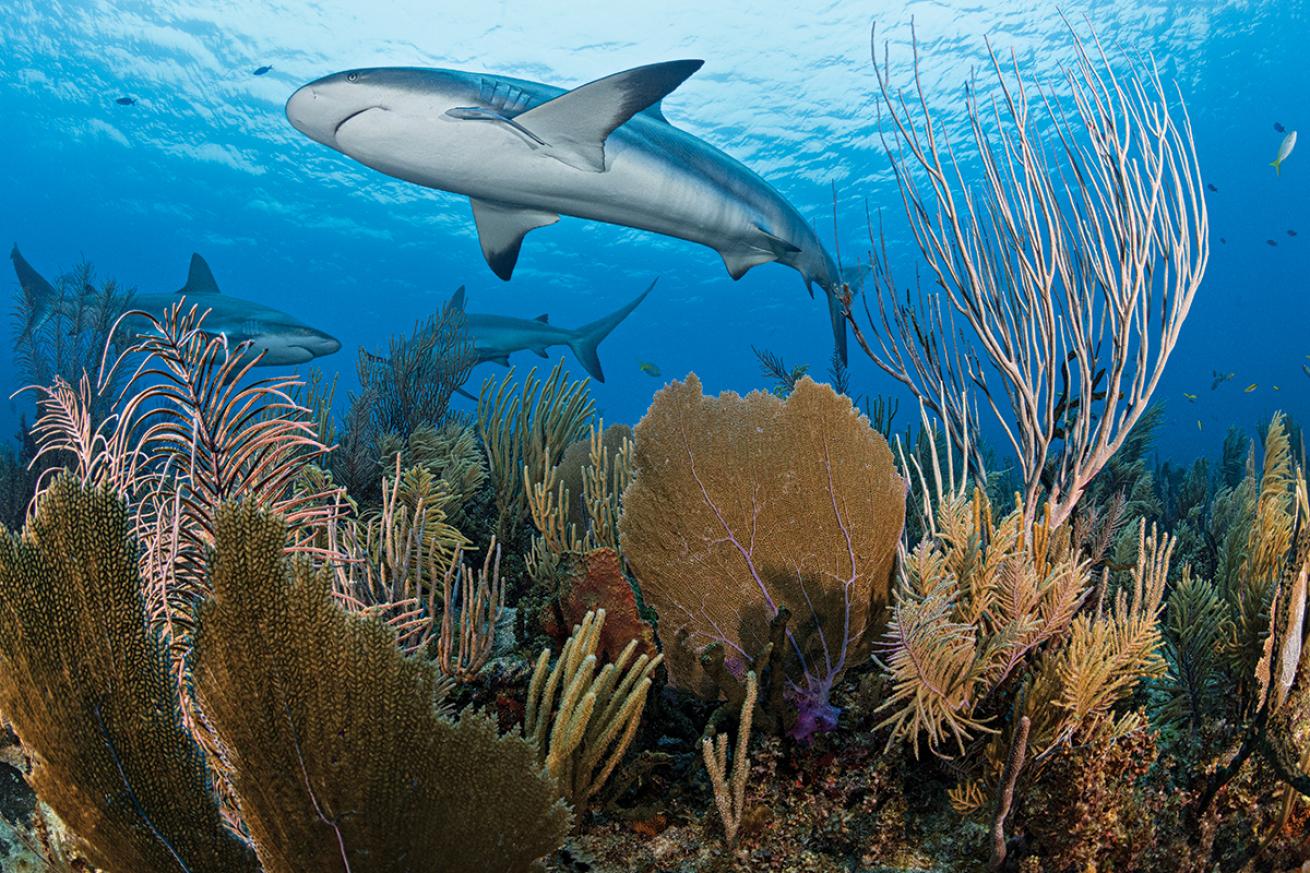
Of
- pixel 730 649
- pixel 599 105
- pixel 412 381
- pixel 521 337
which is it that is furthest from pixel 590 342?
pixel 730 649

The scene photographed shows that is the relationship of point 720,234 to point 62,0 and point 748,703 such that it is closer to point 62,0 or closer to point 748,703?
point 748,703

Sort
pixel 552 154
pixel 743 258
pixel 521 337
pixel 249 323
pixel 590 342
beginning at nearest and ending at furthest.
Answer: pixel 552 154, pixel 743 258, pixel 249 323, pixel 590 342, pixel 521 337

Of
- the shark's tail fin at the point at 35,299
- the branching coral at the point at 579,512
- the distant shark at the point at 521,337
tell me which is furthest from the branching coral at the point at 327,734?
the shark's tail fin at the point at 35,299

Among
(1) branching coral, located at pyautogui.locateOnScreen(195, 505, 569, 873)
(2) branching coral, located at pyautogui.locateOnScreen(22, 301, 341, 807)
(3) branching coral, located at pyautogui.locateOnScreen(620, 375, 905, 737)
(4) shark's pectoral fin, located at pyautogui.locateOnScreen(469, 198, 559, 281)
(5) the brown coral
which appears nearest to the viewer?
(1) branching coral, located at pyautogui.locateOnScreen(195, 505, 569, 873)

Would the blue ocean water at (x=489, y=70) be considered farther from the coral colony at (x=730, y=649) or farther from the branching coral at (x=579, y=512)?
the branching coral at (x=579, y=512)

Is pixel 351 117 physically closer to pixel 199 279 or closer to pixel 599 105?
pixel 599 105

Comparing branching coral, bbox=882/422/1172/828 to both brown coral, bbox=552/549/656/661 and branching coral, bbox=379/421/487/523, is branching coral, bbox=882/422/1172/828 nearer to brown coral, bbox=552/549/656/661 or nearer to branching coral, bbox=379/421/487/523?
brown coral, bbox=552/549/656/661

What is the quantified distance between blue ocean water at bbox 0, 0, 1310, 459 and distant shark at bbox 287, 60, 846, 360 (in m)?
2.60

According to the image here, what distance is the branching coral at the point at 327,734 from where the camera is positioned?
123 cm

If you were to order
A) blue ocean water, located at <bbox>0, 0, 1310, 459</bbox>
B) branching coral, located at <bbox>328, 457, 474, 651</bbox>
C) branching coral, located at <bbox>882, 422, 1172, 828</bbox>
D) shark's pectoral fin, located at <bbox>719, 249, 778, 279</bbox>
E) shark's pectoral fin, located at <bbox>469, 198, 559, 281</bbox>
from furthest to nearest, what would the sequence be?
blue ocean water, located at <bbox>0, 0, 1310, 459</bbox> < shark's pectoral fin, located at <bbox>719, 249, 778, 279</bbox> < shark's pectoral fin, located at <bbox>469, 198, 559, 281</bbox> < branching coral, located at <bbox>328, 457, 474, 651</bbox> < branching coral, located at <bbox>882, 422, 1172, 828</bbox>

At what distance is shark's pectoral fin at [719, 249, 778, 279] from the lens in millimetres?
6332

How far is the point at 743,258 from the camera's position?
642 centimetres

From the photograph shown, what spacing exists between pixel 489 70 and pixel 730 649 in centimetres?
3066

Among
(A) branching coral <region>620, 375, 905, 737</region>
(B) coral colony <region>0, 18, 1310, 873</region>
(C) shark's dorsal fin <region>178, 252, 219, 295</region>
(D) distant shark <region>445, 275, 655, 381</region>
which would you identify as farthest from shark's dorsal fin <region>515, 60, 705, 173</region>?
(C) shark's dorsal fin <region>178, 252, 219, 295</region>
